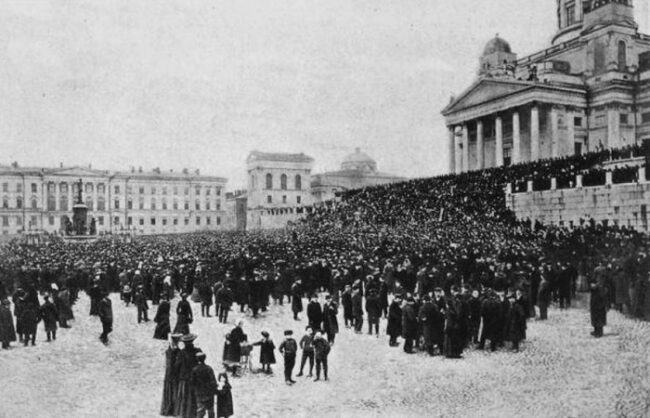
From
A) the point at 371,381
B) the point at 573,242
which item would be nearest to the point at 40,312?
the point at 371,381

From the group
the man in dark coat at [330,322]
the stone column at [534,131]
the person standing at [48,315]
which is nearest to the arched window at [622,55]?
the stone column at [534,131]

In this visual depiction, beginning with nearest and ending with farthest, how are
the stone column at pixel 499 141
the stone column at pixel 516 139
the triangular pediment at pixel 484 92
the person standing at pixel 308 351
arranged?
1. the person standing at pixel 308 351
2. the triangular pediment at pixel 484 92
3. the stone column at pixel 516 139
4. the stone column at pixel 499 141

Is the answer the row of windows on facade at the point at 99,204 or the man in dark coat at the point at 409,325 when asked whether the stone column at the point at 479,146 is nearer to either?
the man in dark coat at the point at 409,325

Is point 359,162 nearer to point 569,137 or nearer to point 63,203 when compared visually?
point 63,203

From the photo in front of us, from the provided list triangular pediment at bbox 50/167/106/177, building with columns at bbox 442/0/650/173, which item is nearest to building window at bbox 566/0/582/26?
building with columns at bbox 442/0/650/173

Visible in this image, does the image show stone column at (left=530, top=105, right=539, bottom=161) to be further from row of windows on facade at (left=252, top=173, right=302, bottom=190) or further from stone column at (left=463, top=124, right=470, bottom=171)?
row of windows on facade at (left=252, top=173, right=302, bottom=190)

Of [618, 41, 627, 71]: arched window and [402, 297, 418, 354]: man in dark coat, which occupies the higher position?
[618, 41, 627, 71]: arched window

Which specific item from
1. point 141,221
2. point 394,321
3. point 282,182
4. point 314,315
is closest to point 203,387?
point 314,315
